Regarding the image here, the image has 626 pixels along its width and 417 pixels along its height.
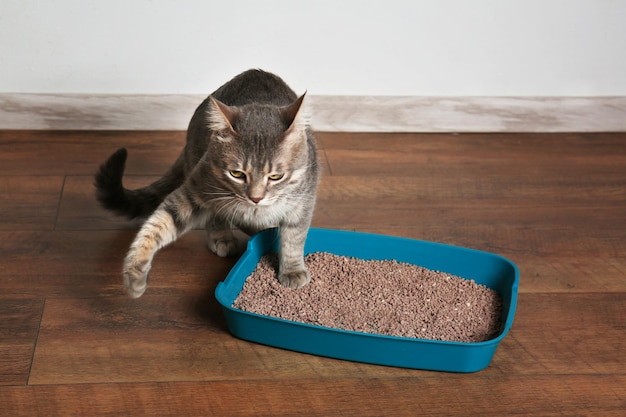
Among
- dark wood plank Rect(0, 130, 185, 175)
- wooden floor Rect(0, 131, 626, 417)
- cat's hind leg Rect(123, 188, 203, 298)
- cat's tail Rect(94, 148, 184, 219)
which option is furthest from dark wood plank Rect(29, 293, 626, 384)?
dark wood plank Rect(0, 130, 185, 175)

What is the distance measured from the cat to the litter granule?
0.06 metres

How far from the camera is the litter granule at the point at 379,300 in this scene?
68.2 inches

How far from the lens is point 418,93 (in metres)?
2.73

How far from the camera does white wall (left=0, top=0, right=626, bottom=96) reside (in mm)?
2508

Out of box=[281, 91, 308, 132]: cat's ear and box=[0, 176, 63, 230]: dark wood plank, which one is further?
box=[0, 176, 63, 230]: dark wood plank

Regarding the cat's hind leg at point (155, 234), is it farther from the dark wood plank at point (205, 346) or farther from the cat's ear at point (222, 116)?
the cat's ear at point (222, 116)

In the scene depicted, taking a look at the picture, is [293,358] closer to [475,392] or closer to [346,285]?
[346,285]

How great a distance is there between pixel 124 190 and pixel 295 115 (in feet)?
1.99

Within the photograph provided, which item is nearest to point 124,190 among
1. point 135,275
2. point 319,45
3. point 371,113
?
point 135,275

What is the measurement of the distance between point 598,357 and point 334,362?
61cm

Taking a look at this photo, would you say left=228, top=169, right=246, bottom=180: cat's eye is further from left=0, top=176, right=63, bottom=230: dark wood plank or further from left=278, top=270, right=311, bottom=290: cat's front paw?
left=0, top=176, right=63, bottom=230: dark wood plank

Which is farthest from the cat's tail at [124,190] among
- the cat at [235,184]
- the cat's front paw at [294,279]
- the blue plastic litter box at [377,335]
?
the cat's front paw at [294,279]

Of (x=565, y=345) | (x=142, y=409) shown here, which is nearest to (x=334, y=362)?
(x=142, y=409)

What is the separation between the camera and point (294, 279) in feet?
6.08
